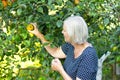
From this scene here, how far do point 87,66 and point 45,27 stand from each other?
0.57m

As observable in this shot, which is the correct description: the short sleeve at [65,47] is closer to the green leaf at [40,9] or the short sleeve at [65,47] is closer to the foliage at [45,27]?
the foliage at [45,27]

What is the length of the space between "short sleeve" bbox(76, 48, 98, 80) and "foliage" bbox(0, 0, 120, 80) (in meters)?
0.32

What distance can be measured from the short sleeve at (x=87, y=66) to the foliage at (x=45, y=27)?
32 centimetres

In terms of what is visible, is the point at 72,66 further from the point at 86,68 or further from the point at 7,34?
the point at 7,34

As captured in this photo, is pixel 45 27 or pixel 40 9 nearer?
pixel 40 9

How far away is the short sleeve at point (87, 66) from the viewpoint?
292 centimetres

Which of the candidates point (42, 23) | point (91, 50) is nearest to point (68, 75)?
point (91, 50)

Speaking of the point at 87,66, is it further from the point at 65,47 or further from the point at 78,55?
the point at 65,47

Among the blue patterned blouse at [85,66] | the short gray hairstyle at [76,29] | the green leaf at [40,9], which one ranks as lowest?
the blue patterned blouse at [85,66]

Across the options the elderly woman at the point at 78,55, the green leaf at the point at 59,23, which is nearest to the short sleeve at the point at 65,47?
the elderly woman at the point at 78,55

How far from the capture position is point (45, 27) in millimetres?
3299

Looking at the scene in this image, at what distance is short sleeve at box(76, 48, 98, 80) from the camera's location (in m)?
2.92

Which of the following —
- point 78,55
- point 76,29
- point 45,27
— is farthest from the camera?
point 45,27

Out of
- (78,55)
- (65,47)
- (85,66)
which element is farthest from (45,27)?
(85,66)
